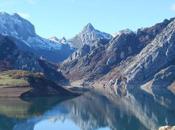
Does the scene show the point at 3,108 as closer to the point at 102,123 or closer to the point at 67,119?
the point at 67,119

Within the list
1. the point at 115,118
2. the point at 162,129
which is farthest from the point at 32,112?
the point at 162,129

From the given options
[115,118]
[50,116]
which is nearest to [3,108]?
[50,116]

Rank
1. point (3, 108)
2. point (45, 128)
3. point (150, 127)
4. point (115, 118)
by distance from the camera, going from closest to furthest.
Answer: point (45, 128) < point (150, 127) < point (115, 118) < point (3, 108)

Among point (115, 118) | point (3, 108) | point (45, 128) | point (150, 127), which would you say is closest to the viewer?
point (45, 128)

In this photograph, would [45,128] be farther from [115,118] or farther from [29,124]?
[115,118]

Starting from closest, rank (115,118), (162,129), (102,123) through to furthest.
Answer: (162,129) < (102,123) < (115,118)

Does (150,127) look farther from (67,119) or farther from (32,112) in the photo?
(32,112)

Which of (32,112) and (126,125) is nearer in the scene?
(126,125)

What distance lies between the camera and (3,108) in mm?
199125

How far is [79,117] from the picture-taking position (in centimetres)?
18862

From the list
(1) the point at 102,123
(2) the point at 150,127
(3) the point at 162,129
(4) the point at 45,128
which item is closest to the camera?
(3) the point at 162,129

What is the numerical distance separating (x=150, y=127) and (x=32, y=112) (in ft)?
180

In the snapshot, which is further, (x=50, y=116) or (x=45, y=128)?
(x=50, y=116)

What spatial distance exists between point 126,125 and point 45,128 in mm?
31037
